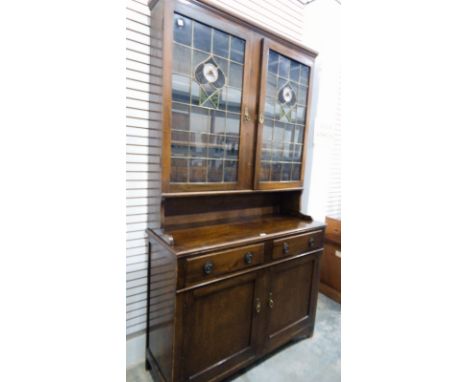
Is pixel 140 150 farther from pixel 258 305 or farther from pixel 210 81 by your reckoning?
pixel 258 305

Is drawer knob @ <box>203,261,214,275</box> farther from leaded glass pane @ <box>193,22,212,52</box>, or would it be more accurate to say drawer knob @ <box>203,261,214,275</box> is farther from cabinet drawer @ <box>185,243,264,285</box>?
leaded glass pane @ <box>193,22,212,52</box>

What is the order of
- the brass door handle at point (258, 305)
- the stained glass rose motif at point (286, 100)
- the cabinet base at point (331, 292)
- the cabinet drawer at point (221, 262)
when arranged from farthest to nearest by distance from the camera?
1. the cabinet base at point (331, 292)
2. the stained glass rose motif at point (286, 100)
3. the brass door handle at point (258, 305)
4. the cabinet drawer at point (221, 262)

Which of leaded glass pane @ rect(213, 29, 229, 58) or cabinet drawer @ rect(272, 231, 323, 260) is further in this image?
cabinet drawer @ rect(272, 231, 323, 260)

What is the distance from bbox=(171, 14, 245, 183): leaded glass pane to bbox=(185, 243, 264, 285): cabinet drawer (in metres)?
0.45

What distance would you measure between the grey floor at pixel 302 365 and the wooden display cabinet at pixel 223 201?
0.38 ft

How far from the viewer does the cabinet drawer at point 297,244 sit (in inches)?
66.1

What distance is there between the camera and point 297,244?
1.79 m

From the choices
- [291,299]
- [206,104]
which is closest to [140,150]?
[206,104]

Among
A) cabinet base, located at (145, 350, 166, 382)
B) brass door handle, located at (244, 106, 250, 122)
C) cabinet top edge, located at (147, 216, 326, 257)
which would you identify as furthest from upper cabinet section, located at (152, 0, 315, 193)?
cabinet base, located at (145, 350, 166, 382)

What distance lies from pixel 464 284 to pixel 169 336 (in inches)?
56.1

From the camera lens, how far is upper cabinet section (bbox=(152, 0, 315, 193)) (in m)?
1.36

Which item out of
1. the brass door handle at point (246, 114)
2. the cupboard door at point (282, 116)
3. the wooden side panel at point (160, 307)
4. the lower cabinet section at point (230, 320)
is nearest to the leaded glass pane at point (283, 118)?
the cupboard door at point (282, 116)

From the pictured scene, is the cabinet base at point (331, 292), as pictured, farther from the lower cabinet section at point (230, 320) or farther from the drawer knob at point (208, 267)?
the drawer knob at point (208, 267)

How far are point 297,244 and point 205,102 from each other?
1125mm
